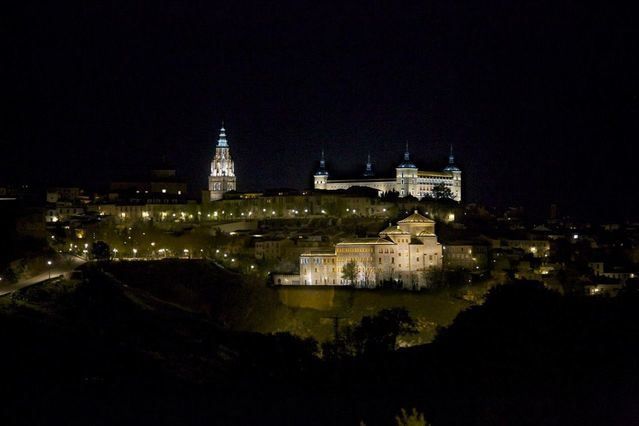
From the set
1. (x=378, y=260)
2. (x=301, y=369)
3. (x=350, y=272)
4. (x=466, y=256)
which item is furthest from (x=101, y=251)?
(x=301, y=369)

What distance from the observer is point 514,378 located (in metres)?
26.4

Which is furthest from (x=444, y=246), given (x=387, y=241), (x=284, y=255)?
(x=284, y=255)

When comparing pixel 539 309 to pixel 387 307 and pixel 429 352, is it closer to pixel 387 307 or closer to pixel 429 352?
pixel 429 352

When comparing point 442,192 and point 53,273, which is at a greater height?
point 442,192

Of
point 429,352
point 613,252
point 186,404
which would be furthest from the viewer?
point 613,252

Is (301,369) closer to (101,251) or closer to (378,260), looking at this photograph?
(378,260)

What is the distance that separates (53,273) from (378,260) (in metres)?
13.4

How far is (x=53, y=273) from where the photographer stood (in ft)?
121

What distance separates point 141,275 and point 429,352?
13374mm

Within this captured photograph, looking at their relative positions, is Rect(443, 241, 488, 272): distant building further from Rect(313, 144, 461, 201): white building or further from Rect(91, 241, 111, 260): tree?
Rect(313, 144, 461, 201): white building

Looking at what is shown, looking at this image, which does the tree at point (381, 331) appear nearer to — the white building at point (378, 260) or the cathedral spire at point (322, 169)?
the white building at point (378, 260)

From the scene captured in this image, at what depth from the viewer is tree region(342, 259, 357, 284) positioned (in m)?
42.2

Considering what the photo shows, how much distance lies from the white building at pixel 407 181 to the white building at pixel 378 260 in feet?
76.4

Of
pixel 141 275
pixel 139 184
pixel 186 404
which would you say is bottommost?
pixel 186 404
